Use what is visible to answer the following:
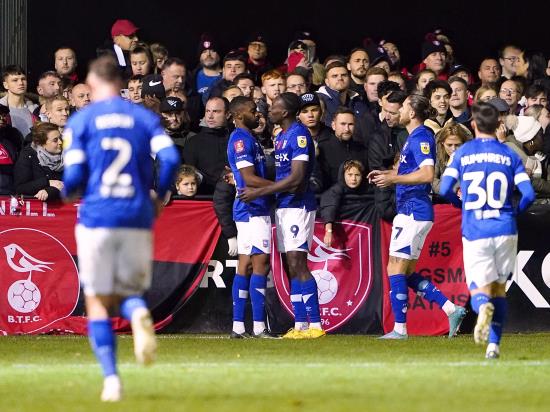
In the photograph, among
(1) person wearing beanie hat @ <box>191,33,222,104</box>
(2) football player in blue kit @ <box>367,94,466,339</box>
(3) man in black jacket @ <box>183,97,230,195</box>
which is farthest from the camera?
(1) person wearing beanie hat @ <box>191,33,222,104</box>

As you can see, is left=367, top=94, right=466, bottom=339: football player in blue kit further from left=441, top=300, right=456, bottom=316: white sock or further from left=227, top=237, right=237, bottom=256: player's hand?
left=227, top=237, right=237, bottom=256: player's hand

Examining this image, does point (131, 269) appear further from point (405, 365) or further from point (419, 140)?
point (419, 140)

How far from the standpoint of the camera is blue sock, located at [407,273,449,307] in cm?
1434

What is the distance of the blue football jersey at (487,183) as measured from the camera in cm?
1159

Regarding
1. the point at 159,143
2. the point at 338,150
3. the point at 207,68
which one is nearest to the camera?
the point at 159,143

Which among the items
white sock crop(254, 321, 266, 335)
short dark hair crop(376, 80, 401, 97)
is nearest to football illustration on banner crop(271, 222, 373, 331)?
white sock crop(254, 321, 266, 335)

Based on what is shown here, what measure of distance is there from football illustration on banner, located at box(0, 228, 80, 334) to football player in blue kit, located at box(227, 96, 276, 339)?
1.86m

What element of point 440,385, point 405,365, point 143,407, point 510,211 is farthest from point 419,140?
point 143,407

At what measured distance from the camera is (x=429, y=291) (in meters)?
14.4

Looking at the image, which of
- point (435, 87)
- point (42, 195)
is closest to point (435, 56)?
point (435, 87)

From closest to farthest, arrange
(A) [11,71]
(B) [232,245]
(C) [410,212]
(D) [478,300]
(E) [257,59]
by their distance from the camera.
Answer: (D) [478,300] < (C) [410,212] < (B) [232,245] < (A) [11,71] < (E) [257,59]

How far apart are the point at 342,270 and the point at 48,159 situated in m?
3.37

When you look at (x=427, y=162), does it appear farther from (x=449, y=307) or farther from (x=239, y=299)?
(x=239, y=299)

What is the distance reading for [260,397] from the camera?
876 centimetres
